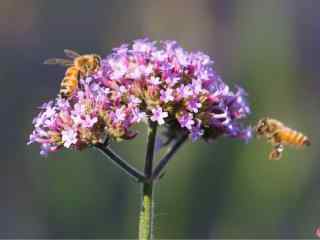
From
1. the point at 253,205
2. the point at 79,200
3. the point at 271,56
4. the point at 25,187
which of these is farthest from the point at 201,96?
the point at 25,187

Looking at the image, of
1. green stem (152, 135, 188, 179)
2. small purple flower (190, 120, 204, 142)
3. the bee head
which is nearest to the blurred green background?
the bee head

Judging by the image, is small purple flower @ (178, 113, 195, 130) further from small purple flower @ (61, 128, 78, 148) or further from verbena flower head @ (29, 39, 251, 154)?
small purple flower @ (61, 128, 78, 148)

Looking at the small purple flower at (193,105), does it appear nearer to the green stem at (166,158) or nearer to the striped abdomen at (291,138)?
the green stem at (166,158)

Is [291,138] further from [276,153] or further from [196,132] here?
[196,132]

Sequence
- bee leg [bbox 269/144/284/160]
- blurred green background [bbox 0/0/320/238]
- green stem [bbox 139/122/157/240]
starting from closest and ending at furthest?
green stem [bbox 139/122/157/240]
bee leg [bbox 269/144/284/160]
blurred green background [bbox 0/0/320/238]

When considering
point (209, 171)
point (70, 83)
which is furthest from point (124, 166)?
point (209, 171)

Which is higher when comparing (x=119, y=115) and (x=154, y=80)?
(x=154, y=80)

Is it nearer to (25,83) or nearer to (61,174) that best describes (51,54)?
(25,83)
